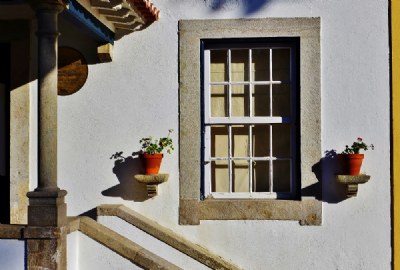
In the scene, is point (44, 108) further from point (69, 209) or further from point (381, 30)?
point (381, 30)

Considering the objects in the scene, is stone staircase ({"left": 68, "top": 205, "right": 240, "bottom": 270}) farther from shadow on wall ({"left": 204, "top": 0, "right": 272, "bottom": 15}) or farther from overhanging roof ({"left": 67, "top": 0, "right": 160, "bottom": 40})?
shadow on wall ({"left": 204, "top": 0, "right": 272, "bottom": 15})

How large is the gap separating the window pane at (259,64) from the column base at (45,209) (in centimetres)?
253

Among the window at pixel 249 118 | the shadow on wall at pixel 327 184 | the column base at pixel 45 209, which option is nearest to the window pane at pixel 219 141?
the window at pixel 249 118

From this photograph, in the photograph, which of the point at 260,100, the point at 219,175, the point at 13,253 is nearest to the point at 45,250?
the point at 13,253

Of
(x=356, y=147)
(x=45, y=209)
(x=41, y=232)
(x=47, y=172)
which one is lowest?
(x=41, y=232)

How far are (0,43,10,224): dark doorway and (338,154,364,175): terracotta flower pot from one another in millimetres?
3274

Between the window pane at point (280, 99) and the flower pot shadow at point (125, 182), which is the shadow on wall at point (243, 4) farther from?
the flower pot shadow at point (125, 182)

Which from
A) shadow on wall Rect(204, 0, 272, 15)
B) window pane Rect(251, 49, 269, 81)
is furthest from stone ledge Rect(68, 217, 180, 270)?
shadow on wall Rect(204, 0, 272, 15)

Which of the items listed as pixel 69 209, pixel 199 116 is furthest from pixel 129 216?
pixel 199 116

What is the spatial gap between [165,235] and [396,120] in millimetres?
2427

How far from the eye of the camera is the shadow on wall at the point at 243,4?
6973 millimetres

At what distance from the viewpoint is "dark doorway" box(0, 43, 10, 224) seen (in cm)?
719

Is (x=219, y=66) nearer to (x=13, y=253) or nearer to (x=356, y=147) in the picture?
(x=356, y=147)

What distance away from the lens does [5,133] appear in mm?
7270
